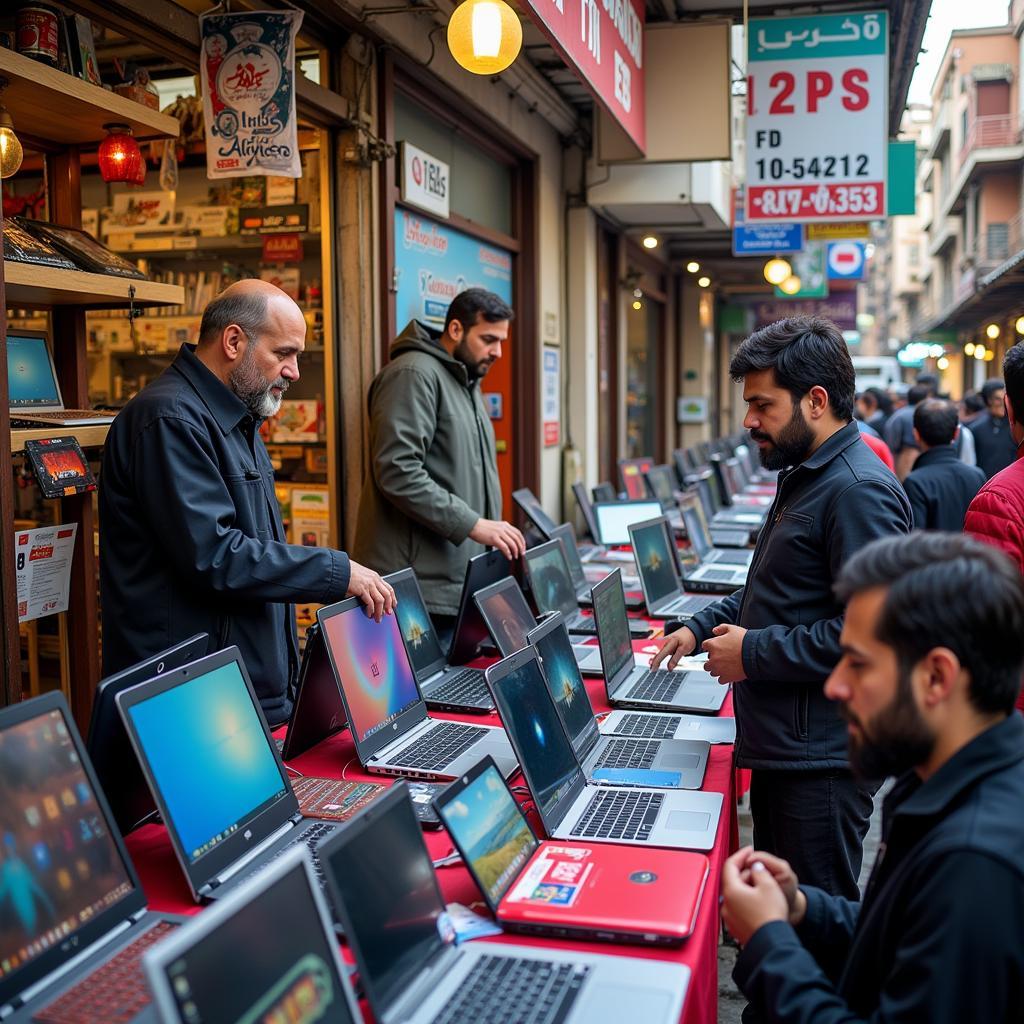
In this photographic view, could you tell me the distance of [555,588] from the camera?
4.76m

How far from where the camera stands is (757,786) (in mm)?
2867

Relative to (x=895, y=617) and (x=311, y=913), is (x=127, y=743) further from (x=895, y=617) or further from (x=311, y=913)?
(x=895, y=617)

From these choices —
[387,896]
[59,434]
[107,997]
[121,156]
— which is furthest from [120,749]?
[121,156]

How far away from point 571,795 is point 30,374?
225 centimetres

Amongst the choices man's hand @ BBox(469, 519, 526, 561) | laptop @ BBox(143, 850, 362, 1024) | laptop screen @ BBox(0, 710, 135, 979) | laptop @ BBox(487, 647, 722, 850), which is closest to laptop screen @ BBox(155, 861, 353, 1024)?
laptop @ BBox(143, 850, 362, 1024)

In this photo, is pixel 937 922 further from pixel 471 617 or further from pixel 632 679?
pixel 471 617

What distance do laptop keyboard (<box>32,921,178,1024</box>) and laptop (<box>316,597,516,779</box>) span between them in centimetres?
104

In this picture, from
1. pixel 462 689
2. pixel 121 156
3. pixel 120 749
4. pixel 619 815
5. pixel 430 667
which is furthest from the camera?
pixel 121 156

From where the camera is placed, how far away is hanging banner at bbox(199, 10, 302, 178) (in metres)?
4.21

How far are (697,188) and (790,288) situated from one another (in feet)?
21.3

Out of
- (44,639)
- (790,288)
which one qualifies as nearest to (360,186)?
(44,639)

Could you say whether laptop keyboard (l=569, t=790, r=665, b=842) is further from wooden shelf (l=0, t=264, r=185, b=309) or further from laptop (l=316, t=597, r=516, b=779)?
wooden shelf (l=0, t=264, r=185, b=309)

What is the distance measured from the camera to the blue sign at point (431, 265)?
20.1 ft

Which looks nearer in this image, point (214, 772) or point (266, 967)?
point (266, 967)
